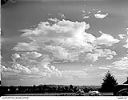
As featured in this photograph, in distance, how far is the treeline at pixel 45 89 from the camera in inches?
314

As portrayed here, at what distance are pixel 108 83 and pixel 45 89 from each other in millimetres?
1216

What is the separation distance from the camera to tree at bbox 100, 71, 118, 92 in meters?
7.92

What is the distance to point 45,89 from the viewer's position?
8.06m

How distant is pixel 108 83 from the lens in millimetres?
7930

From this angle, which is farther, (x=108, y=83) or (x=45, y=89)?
(x=45, y=89)

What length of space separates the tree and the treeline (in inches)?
5.5

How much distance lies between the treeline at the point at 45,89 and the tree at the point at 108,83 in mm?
139

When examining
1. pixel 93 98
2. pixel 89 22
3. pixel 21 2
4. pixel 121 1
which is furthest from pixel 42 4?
pixel 93 98

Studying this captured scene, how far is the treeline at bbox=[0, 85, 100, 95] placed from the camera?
7.98 meters

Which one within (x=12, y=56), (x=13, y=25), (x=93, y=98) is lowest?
(x=93, y=98)

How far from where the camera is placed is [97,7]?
7.96 m

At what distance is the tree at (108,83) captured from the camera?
7922mm

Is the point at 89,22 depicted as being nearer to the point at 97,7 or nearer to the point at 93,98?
the point at 97,7

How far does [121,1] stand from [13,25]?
2.13 m
